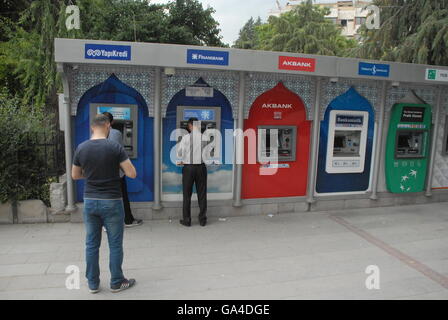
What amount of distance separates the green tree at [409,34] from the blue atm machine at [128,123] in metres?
6.20

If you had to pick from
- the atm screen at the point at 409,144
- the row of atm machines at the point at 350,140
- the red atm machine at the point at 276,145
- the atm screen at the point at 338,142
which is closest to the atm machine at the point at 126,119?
the row of atm machines at the point at 350,140

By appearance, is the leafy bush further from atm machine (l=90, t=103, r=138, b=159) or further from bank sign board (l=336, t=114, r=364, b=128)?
bank sign board (l=336, t=114, r=364, b=128)

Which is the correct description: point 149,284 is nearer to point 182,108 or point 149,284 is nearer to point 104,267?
point 104,267

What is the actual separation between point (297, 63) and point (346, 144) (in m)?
1.99

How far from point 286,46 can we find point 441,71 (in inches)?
624

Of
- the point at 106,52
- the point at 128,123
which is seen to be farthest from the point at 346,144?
the point at 106,52

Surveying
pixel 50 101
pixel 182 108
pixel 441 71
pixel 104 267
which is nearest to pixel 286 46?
pixel 50 101

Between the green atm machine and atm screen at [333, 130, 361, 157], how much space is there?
0.65 meters

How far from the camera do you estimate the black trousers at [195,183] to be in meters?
5.68

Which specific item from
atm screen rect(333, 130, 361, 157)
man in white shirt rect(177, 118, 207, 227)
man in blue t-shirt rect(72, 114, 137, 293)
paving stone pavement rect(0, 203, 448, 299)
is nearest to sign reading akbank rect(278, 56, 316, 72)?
atm screen rect(333, 130, 361, 157)

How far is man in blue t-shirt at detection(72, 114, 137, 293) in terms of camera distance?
3.39m

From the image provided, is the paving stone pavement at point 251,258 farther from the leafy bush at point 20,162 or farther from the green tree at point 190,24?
the green tree at point 190,24

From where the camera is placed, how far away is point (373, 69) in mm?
6395

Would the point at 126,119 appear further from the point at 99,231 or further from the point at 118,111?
the point at 99,231
